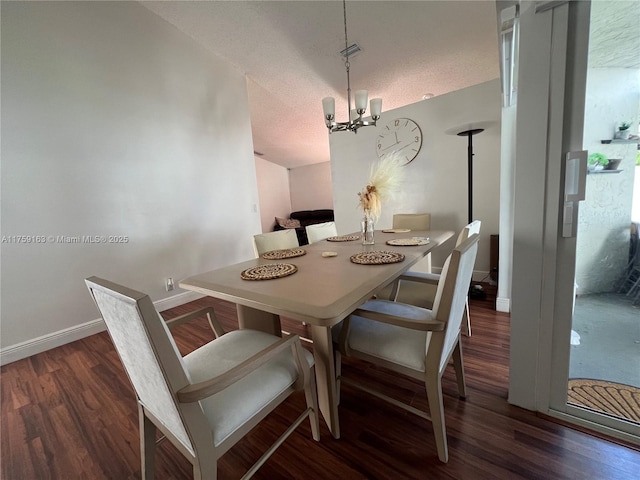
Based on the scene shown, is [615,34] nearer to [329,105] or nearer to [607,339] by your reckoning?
[607,339]

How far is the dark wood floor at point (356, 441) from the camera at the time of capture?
103 centimetres

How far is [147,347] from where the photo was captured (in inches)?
25.4

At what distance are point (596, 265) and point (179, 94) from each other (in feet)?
12.9

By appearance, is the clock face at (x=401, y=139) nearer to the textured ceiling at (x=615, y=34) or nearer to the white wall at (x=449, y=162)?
the white wall at (x=449, y=162)

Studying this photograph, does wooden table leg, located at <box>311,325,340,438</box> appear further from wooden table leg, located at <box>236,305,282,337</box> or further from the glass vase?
the glass vase

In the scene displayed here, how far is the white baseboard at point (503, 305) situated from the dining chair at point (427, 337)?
1398mm

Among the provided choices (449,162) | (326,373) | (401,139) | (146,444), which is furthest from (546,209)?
(401,139)

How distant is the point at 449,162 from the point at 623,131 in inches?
86.4

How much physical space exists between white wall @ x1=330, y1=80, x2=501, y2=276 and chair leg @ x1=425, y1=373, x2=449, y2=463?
239cm

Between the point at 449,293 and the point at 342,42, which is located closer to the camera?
the point at 449,293

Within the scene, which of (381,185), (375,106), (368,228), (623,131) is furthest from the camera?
(375,106)

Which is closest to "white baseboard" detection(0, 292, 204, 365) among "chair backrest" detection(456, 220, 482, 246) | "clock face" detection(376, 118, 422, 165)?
"chair backrest" detection(456, 220, 482, 246)

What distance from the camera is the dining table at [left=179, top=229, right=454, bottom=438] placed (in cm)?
90

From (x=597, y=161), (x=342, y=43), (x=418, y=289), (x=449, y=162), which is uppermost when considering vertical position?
(x=342, y=43)
